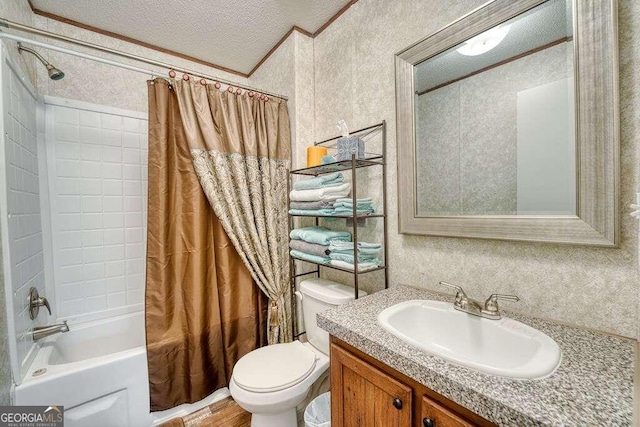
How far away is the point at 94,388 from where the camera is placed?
1197 millimetres

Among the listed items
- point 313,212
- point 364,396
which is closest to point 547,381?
point 364,396

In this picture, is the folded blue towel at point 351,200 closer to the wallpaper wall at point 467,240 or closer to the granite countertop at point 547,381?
the wallpaper wall at point 467,240

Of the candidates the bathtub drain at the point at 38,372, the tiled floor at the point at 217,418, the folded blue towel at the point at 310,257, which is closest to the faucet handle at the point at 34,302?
the bathtub drain at the point at 38,372

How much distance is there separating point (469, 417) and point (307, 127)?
5.56 ft

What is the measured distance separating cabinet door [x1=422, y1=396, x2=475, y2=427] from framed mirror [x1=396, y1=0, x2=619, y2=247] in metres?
0.61

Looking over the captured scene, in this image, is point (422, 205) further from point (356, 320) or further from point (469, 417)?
point (469, 417)

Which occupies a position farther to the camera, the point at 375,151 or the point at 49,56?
the point at 49,56

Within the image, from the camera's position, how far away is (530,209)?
870 millimetres

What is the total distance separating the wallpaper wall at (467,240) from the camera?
0.71 meters

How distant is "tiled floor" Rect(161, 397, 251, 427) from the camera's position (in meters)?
1.45

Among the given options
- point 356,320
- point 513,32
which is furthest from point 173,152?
point 513,32

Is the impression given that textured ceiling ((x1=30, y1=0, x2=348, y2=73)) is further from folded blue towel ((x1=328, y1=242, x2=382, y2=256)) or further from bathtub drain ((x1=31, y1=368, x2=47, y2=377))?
bathtub drain ((x1=31, y1=368, x2=47, y2=377))

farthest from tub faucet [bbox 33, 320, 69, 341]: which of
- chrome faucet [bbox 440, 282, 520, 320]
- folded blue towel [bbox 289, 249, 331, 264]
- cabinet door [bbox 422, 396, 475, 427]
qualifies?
chrome faucet [bbox 440, 282, 520, 320]

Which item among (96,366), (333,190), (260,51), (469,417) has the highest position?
(260,51)
